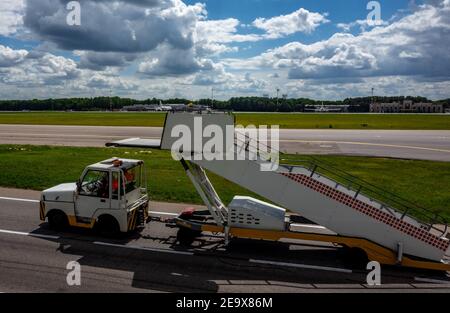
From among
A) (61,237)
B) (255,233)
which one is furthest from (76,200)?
(255,233)

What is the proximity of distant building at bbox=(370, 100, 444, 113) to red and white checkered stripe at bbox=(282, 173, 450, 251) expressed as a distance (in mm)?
198184

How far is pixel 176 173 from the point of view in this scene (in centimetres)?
2309

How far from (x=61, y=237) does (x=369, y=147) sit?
33.1 meters

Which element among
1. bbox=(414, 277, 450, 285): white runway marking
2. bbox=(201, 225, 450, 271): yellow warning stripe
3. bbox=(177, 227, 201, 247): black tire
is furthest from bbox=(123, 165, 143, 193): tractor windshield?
bbox=(414, 277, 450, 285): white runway marking

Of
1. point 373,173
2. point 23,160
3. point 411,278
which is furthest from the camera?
point 23,160

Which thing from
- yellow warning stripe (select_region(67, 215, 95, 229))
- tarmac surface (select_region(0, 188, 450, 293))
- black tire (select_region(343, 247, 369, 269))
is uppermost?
yellow warning stripe (select_region(67, 215, 95, 229))

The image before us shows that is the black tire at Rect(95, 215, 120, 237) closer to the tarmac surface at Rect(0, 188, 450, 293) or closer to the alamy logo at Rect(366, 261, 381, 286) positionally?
the tarmac surface at Rect(0, 188, 450, 293)

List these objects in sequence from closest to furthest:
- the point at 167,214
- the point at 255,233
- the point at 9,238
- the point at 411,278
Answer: the point at 411,278, the point at 255,233, the point at 9,238, the point at 167,214

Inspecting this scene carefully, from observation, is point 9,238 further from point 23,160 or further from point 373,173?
point 373,173

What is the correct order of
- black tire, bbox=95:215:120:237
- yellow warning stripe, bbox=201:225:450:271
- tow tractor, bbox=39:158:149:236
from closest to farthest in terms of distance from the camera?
yellow warning stripe, bbox=201:225:450:271 < tow tractor, bbox=39:158:149:236 < black tire, bbox=95:215:120:237

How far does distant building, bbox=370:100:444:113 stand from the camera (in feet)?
615

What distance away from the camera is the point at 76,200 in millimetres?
12055

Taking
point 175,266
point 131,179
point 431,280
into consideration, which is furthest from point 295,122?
point 175,266
